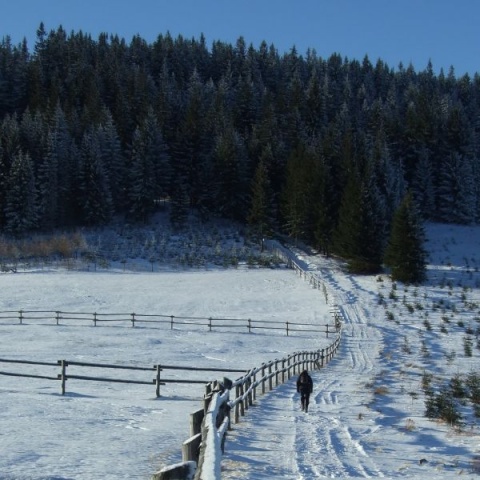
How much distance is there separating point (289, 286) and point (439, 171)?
163 ft

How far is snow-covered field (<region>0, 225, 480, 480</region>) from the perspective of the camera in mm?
10500

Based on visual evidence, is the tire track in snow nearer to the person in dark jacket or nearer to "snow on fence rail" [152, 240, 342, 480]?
the person in dark jacket

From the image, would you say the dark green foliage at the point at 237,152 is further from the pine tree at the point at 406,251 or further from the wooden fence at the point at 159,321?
the wooden fence at the point at 159,321

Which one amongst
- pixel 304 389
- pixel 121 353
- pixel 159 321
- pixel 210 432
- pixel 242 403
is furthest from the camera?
pixel 159 321

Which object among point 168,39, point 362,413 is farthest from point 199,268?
point 168,39

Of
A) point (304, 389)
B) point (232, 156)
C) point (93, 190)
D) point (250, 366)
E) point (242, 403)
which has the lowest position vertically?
point (250, 366)

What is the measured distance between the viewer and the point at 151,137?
271 feet

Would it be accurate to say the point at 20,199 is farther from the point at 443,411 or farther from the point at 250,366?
the point at 443,411

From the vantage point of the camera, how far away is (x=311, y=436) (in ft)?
41.9

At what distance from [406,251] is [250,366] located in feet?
105

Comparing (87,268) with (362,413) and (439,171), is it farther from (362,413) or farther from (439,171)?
(439,171)

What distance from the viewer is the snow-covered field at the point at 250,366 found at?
34.4 ft

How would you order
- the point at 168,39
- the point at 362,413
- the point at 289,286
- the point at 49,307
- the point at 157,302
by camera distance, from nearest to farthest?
the point at 362,413 < the point at 49,307 < the point at 157,302 < the point at 289,286 < the point at 168,39

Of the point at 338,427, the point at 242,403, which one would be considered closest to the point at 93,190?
the point at 242,403
